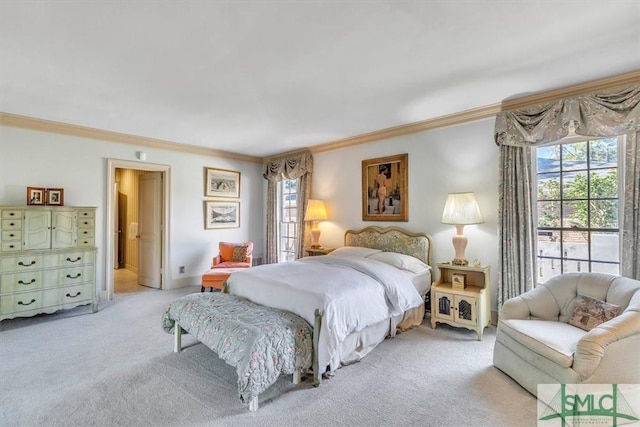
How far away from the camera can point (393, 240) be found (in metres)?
4.30

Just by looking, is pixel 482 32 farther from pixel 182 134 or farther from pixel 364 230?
pixel 182 134

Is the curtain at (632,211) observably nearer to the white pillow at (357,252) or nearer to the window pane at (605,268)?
the window pane at (605,268)

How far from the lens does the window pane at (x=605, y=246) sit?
2875 mm

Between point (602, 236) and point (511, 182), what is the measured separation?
95cm

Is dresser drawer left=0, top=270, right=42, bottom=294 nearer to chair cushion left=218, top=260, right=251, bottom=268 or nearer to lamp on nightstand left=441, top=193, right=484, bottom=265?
chair cushion left=218, top=260, right=251, bottom=268

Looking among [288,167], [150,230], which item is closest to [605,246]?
[288,167]

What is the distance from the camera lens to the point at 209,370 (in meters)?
2.53

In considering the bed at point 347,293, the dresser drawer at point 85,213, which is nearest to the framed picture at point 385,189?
the bed at point 347,293

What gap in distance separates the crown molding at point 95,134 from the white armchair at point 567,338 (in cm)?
525

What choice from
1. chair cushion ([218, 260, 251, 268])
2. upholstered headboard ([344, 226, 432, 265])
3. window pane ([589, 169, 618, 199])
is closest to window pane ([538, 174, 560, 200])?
window pane ([589, 169, 618, 199])

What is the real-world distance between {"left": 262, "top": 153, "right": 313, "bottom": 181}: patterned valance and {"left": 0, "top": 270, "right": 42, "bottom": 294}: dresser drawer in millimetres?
3801

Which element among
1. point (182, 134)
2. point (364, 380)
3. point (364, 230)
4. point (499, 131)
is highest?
point (182, 134)

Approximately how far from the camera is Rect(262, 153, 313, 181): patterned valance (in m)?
5.51

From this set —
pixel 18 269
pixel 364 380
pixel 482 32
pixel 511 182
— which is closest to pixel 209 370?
pixel 364 380
